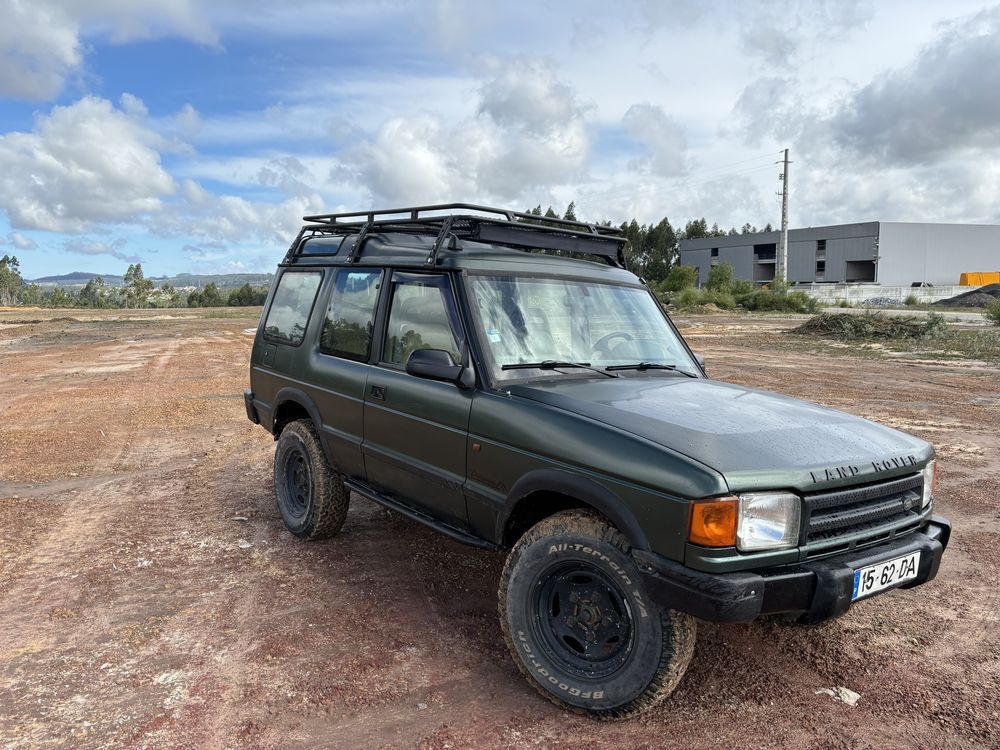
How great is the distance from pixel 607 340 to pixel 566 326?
0.28m

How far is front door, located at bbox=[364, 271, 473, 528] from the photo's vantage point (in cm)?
366

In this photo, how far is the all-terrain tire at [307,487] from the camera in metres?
4.82

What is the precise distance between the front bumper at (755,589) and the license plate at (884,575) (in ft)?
0.12

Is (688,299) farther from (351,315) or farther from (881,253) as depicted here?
(351,315)

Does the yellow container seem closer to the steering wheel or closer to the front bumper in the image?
the steering wheel

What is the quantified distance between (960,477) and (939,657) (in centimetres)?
393

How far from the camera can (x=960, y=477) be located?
6770mm

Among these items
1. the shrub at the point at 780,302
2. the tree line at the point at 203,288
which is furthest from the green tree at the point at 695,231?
the shrub at the point at 780,302

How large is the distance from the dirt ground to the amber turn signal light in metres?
0.86

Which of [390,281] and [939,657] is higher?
[390,281]

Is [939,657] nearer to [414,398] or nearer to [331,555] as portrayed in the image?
[414,398]

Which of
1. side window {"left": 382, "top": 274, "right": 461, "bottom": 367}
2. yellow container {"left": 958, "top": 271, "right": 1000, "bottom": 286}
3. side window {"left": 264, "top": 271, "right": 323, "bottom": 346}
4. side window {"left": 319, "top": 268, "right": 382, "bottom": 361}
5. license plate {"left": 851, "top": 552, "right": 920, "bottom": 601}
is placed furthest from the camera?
yellow container {"left": 958, "top": 271, "right": 1000, "bottom": 286}

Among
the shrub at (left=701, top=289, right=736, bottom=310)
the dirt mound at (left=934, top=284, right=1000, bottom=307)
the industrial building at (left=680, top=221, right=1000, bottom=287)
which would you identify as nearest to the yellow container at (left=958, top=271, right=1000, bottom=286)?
the industrial building at (left=680, top=221, right=1000, bottom=287)

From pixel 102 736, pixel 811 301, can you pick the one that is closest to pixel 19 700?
pixel 102 736
